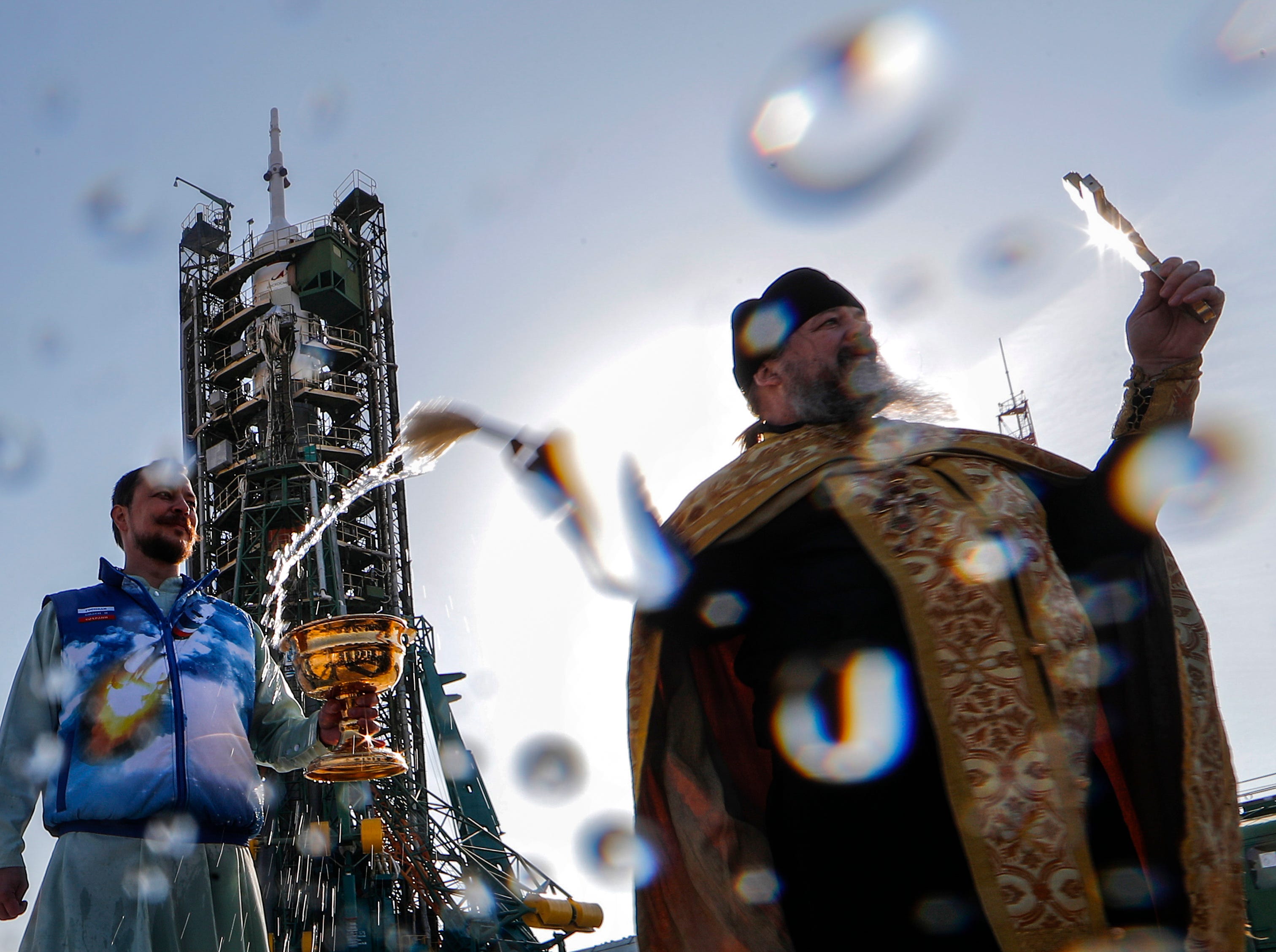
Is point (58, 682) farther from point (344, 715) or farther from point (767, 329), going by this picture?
point (767, 329)

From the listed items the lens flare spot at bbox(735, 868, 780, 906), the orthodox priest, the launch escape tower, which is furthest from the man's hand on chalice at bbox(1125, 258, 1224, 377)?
the launch escape tower

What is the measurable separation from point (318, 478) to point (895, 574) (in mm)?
27419

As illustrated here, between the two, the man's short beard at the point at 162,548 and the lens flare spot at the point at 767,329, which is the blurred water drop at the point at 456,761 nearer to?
the man's short beard at the point at 162,548

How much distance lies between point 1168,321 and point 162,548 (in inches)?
109

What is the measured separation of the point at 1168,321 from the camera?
240cm

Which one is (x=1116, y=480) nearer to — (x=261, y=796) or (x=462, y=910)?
(x=261, y=796)

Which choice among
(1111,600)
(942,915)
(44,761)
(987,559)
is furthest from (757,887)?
(44,761)

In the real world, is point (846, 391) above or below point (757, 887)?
above

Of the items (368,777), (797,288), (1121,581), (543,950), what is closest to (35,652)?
(368,777)

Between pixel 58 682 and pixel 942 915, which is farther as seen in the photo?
pixel 58 682

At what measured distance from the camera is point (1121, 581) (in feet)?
8.04

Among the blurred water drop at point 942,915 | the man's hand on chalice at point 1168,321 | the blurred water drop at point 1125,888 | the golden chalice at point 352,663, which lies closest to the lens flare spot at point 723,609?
the blurred water drop at point 942,915

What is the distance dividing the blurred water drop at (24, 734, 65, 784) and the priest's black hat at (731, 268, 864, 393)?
2052 millimetres

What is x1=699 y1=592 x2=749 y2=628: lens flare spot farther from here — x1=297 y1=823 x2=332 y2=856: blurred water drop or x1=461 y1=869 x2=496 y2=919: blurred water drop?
x1=297 y1=823 x2=332 y2=856: blurred water drop
